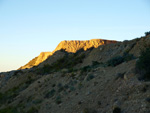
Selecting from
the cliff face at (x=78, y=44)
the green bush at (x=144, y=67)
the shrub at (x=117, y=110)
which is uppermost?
the cliff face at (x=78, y=44)

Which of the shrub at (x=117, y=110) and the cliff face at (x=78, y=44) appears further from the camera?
the cliff face at (x=78, y=44)

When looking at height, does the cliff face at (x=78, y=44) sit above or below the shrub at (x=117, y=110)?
above

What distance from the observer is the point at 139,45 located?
26266 mm

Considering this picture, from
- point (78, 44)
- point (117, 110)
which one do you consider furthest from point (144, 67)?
point (78, 44)

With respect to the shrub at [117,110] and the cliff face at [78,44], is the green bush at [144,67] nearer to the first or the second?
the shrub at [117,110]

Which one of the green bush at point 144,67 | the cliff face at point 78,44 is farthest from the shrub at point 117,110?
the cliff face at point 78,44

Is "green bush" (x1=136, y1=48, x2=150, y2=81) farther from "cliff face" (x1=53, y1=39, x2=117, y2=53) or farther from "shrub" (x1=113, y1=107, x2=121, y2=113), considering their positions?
"cliff face" (x1=53, y1=39, x2=117, y2=53)

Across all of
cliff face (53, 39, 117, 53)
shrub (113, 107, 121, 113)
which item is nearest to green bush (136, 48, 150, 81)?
shrub (113, 107, 121, 113)

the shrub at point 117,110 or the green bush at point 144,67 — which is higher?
the green bush at point 144,67

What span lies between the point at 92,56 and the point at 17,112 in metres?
26.4

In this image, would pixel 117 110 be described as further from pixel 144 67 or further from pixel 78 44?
pixel 78 44

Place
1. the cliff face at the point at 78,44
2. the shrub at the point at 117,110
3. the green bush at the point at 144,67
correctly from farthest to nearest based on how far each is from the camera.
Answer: the cliff face at the point at 78,44, the green bush at the point at 144,67, the shrub at the point at 117,110

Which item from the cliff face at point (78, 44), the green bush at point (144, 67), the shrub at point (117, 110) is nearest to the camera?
the shrub at point (117, 110)

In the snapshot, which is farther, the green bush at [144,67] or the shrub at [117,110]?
the green bush at [144,67]
